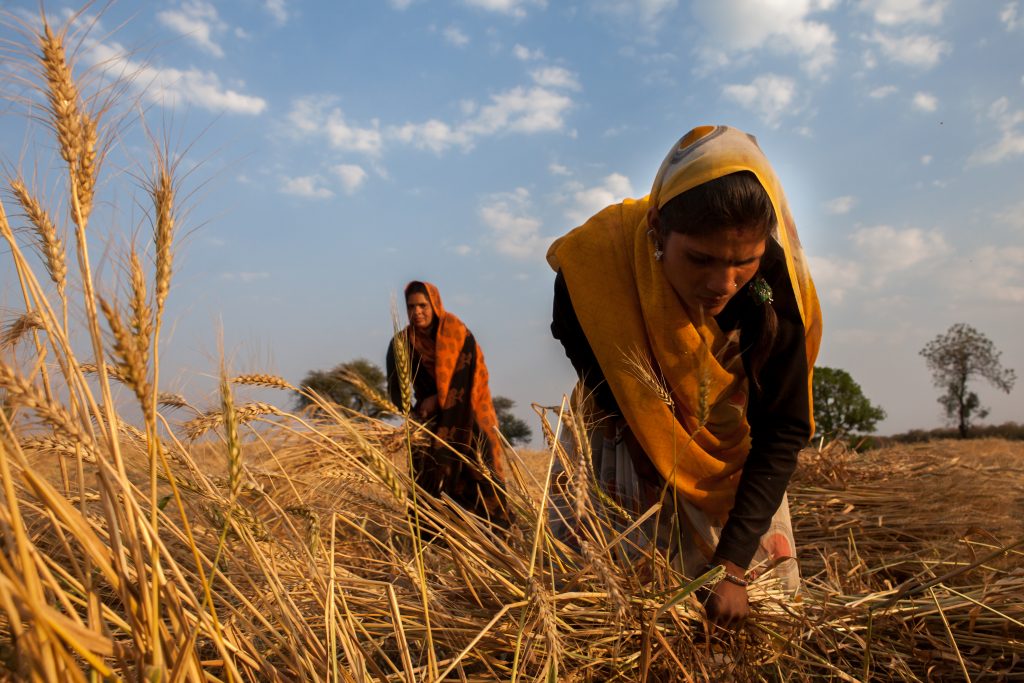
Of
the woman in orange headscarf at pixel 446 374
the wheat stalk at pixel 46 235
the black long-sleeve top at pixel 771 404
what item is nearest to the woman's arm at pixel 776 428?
the black long-sleeve top at pixel 771 404

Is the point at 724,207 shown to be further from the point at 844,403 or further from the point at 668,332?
the point at 844,403

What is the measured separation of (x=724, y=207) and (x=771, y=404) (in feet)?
1.94

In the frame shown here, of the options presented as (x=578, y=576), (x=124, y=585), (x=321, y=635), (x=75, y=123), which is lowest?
(x=321, y=635)

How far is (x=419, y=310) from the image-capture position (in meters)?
4.68

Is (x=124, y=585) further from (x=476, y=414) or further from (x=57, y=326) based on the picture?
(x=476, y=414)

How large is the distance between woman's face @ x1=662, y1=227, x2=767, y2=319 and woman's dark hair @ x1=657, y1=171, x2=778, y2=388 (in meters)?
0.02

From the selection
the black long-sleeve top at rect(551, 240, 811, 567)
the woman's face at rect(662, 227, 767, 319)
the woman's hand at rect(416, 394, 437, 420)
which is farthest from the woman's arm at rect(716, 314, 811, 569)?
the woman's hand at rect(416, 394, 437, 420)

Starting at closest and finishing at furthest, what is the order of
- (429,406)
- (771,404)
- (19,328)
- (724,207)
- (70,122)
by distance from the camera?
(70,122) < (19,328) < (724,207) < (771,404) < (429,406)

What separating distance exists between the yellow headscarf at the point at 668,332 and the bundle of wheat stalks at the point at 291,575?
315 mm

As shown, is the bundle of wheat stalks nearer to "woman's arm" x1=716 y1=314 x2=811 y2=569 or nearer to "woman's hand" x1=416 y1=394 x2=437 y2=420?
"woman's arm" x1=716 y1=314 x2=811 y2=569

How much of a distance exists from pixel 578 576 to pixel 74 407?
86 cm

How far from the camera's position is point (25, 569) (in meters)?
0.53

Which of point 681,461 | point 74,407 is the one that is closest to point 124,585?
point 74,407

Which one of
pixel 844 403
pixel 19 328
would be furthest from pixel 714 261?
pixel 844 403
